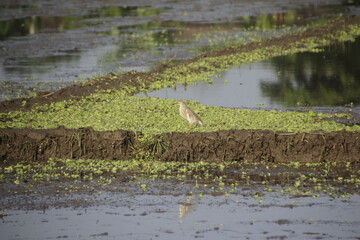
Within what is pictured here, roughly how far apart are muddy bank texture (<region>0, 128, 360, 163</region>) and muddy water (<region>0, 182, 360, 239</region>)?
1.89m

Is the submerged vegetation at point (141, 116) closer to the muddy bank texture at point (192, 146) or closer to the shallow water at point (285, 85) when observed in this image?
the muddy bank texture at point (192, 146)

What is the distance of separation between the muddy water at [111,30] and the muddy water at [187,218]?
8929mm

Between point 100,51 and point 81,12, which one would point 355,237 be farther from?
point 81,12

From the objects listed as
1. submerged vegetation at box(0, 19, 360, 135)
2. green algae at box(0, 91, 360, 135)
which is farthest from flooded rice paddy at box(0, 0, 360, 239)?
green algae at box(0, 91, 360, 135)

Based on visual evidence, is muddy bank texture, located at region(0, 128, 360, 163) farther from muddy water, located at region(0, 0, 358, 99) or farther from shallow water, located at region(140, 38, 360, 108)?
muddy water, located at region(0, 0, 358, 99)

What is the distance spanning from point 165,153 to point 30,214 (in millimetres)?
3300

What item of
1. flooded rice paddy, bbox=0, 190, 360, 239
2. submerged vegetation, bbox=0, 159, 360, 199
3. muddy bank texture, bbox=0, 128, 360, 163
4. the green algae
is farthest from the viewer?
the green algae

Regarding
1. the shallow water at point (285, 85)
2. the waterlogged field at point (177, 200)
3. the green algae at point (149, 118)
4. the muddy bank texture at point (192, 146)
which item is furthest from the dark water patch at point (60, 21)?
the waterlogged field at point (177, 200)

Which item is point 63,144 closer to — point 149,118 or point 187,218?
point 149,118

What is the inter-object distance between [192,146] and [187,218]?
9.59 ft

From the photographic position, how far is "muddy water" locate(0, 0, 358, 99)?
2255cm

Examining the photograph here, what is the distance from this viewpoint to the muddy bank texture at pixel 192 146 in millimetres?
12016

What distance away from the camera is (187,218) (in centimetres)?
943

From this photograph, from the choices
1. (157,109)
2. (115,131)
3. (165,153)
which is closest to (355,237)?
(165,153)
